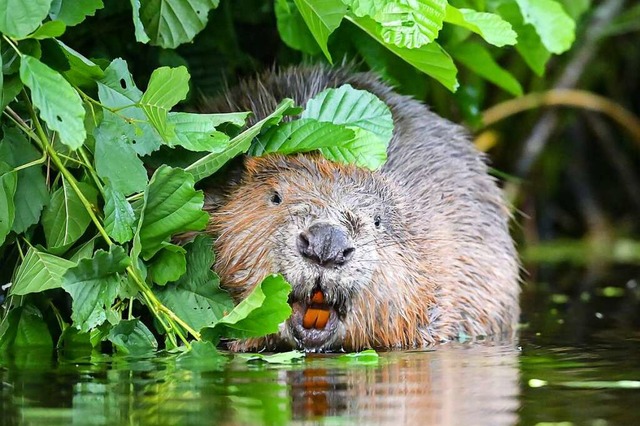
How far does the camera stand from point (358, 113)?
388 cm


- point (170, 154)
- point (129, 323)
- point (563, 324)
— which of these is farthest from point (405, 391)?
point (563, 324)

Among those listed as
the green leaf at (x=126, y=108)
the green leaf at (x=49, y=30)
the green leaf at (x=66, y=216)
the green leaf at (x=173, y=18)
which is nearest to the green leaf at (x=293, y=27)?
the green leaf at (x=173, y=18)

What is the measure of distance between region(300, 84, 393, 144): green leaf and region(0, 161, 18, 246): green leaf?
964 millimetres

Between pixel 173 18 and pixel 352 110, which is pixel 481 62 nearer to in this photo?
pixel 352 110

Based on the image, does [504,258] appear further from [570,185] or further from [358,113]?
[570,185]

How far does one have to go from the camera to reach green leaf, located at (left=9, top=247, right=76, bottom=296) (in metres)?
3.28

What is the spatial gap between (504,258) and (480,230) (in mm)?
157

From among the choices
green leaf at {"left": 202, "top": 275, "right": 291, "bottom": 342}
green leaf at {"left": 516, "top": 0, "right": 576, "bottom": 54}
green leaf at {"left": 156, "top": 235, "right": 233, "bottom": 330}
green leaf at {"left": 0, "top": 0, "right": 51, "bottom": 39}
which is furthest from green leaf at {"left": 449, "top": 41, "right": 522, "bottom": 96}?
green leaf at {"left": 0, "top": 0, "right": 51, "bottom": 39}

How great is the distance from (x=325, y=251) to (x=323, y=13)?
0.68 m

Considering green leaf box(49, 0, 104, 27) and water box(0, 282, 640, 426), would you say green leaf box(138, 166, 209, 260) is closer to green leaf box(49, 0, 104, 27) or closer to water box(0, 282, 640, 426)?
water box(0, 282, 640, 426)

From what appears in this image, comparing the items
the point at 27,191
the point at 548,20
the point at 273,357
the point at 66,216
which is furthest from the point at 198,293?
the point at 548,20

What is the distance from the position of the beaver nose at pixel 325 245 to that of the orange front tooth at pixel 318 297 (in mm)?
135

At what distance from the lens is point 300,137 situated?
377cm

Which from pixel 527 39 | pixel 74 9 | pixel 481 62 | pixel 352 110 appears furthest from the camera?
pixel 481 62
